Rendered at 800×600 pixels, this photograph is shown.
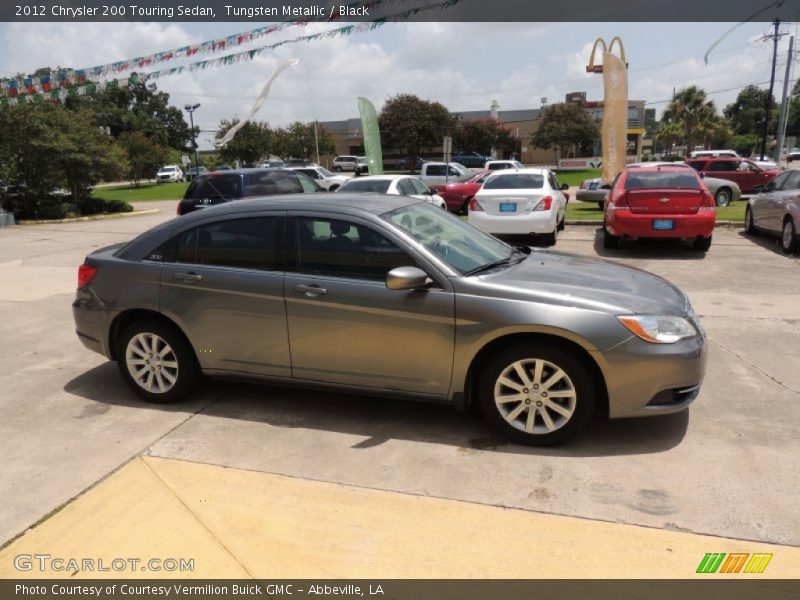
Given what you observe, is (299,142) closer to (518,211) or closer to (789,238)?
(518,211)

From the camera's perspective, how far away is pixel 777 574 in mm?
2588

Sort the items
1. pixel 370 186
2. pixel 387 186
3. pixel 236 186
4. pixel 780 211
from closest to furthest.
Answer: pixel 780 211, pixel 236 186, pixel 387 186, pixel 370 186

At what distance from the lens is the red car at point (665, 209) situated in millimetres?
9892

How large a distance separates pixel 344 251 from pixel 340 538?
1.90 meters

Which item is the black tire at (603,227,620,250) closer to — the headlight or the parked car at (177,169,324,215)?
the parked car at (177,169,324,215)

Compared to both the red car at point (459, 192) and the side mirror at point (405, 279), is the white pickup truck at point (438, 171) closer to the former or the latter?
the red car at point (459, 192)

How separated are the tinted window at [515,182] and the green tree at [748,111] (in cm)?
10288

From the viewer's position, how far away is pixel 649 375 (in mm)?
3582

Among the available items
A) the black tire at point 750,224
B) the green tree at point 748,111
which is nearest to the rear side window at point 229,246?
the black tire at point 750,224

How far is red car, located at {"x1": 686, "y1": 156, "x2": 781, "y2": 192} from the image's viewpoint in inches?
908

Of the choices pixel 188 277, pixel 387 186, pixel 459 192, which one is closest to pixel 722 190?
pixel 459 192

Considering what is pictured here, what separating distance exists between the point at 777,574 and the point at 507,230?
9304mm
